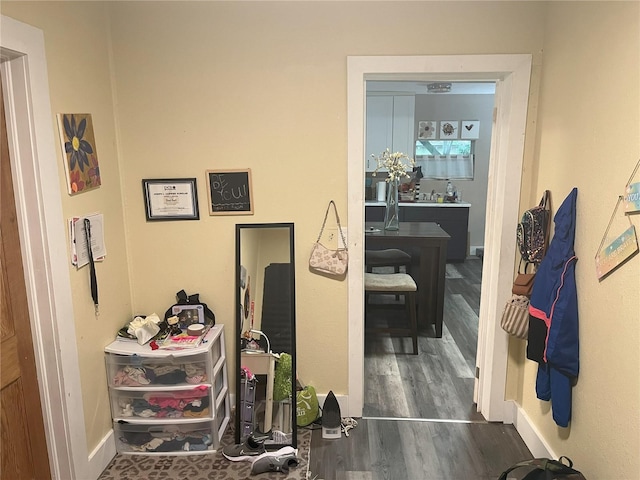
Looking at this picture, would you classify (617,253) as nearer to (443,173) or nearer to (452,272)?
(452,272)

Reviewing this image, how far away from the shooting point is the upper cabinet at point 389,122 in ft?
19.9

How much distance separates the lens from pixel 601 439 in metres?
1.77

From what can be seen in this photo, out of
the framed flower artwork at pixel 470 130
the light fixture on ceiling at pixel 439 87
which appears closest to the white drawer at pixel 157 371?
the light fixture on ceiling at pixel 439 87

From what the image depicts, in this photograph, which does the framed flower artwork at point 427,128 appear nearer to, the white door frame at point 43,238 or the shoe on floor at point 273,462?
the shoe on floor at point 273,462

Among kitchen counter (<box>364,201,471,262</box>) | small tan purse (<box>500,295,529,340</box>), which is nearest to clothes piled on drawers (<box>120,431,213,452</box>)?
small tan purse (<box>500,295,529,340</box>)

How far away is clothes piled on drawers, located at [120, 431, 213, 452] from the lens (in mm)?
2385

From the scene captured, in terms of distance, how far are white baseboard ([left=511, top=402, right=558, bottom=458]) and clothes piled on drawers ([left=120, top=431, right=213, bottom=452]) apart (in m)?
1.67

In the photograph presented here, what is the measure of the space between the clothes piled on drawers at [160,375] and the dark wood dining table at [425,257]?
1.77 m

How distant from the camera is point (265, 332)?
2549 mm

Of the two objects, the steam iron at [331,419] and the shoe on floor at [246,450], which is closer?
the shoe on floor at [246,450]

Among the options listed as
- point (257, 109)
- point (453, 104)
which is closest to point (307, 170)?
point (257, 109)

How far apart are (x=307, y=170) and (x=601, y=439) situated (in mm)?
1717

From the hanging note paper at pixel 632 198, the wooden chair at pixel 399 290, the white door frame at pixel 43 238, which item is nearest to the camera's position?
the hanging note paper at pixel 632 198

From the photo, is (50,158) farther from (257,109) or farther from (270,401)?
(270,401)
